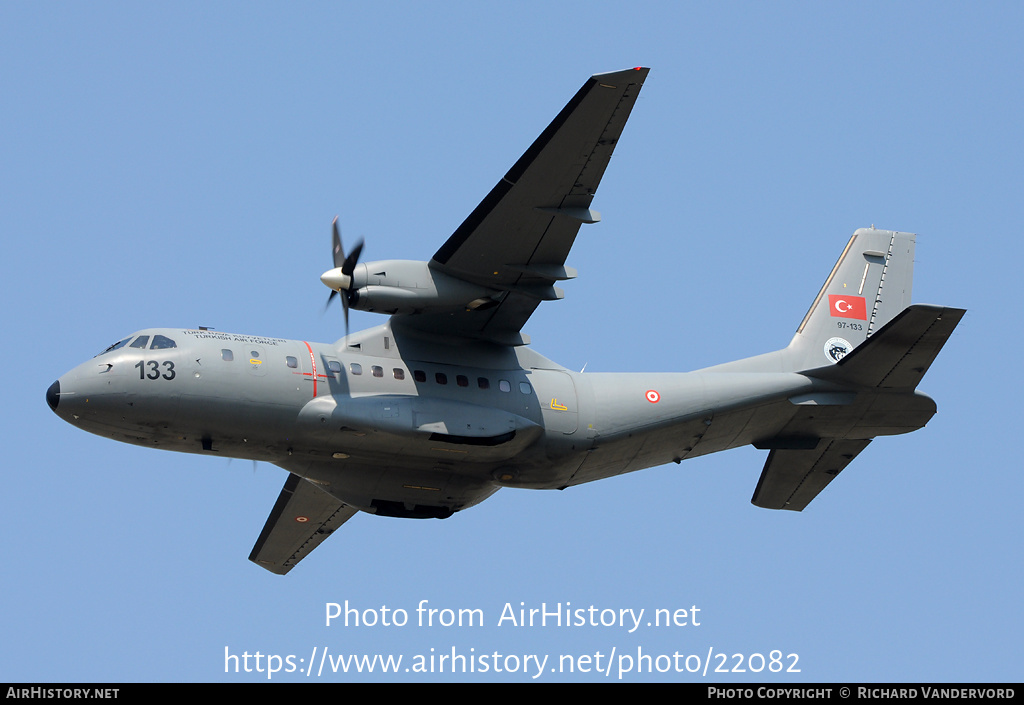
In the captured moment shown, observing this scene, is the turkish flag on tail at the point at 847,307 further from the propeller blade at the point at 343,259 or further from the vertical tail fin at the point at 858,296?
the propeller blade at the point at 343,259

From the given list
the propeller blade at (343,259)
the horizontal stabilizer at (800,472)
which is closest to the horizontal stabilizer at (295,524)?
the propeller blade at (343,259)

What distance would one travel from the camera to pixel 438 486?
23875 mm

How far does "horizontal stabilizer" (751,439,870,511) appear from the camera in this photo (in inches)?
1021

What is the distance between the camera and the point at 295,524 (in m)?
27.1

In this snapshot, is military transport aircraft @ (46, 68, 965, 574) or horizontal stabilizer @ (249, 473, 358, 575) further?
horizontal stabilizer @ (249, 473, 358, 575)

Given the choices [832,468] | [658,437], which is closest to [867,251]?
[832,468]

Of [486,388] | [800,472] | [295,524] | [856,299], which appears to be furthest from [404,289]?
[856,299]

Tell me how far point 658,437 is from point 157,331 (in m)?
8.75

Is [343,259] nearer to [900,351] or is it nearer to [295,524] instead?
[295,524]

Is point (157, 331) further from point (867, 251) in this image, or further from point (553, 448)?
point (867, 251)

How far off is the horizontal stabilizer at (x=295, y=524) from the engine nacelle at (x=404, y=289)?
5.23m

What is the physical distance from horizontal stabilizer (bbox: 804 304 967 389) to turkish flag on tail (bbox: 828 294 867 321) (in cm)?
278

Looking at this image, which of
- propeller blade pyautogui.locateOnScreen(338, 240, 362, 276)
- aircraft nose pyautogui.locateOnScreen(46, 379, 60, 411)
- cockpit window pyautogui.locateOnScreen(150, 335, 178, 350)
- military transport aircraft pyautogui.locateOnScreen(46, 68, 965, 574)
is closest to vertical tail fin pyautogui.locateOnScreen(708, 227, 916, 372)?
military transport aircraft pyautogui.locateOnScreen(46, 68, 965, 574)

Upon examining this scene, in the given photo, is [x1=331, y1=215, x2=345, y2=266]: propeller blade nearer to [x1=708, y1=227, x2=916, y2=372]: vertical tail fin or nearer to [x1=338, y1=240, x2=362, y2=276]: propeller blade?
[x1=338, y1=240, x2=362, y2=276]: propeller blade
